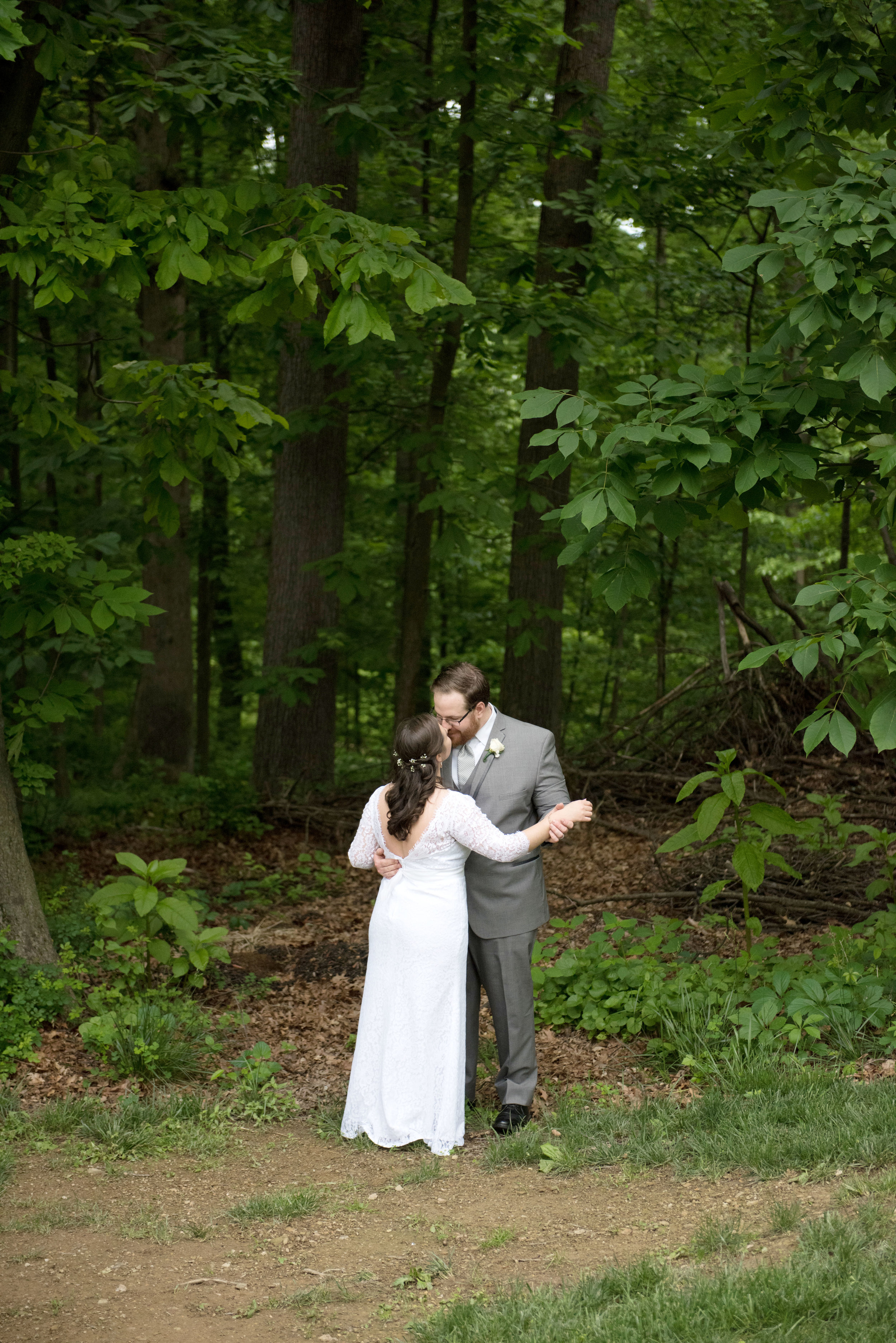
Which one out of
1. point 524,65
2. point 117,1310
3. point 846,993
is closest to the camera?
point 117,1310

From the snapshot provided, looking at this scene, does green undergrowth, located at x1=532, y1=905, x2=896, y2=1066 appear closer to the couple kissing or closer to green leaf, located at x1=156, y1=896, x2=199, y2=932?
the couple kissing

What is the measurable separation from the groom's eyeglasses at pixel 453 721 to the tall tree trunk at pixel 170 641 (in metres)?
9.54

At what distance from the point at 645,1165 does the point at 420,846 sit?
5.12 feet

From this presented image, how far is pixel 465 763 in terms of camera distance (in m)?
5.24

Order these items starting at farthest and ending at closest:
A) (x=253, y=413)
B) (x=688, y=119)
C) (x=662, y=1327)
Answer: (x=688, y=119)
(x=253, y=413)
(x=662, y=1327)

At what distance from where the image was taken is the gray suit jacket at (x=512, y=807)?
515 cm

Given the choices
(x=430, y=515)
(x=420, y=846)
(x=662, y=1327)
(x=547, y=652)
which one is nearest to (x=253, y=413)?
(x=420, y=846)

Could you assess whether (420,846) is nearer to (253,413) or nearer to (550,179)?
(253,413)

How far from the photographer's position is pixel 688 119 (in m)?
12.7

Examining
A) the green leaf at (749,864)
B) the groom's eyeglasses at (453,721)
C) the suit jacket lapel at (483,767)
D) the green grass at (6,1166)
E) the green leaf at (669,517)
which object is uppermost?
the green leaf at (669,517)

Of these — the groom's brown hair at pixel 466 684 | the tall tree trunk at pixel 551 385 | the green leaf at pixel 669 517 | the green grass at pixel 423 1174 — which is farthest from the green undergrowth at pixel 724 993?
the tall tree trunk at pixel 551 385

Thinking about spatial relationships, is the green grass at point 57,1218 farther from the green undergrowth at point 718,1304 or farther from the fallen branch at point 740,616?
the fallen branch at point 740,616

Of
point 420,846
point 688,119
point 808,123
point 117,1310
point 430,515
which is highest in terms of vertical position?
point 688,119

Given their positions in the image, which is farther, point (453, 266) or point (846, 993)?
point (453, 266)
